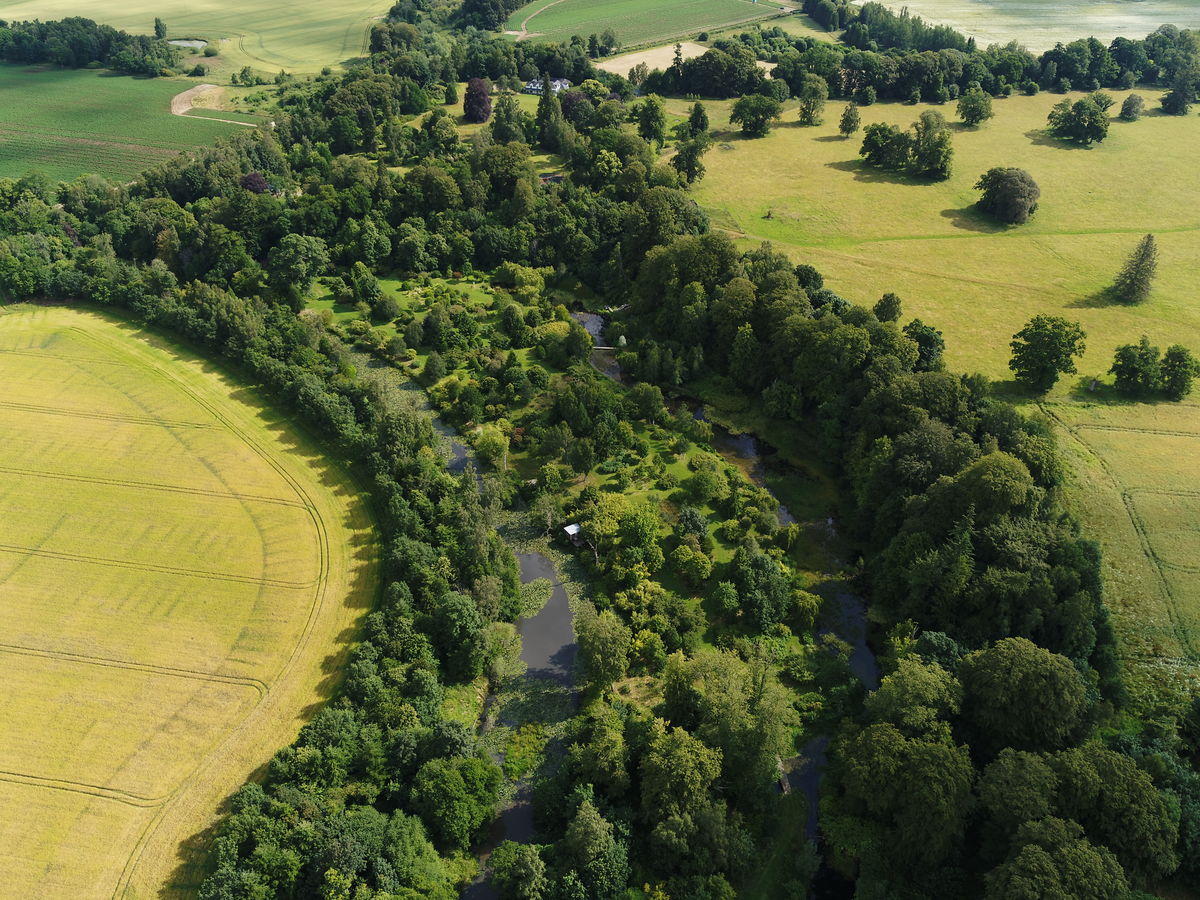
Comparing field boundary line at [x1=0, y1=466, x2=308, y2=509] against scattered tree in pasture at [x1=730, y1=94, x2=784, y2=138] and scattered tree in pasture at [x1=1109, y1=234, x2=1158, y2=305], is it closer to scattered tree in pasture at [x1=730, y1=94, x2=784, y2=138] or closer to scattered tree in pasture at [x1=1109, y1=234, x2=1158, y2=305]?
scattered tree in pasture at [x1=1109, y1=234, x2=1158, y2=305]

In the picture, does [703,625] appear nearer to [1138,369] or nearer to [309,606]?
[309,606]

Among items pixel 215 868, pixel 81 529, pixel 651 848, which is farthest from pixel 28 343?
pixel 651 848

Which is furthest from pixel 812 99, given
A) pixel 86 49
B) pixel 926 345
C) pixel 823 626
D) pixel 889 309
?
pixel 86 49

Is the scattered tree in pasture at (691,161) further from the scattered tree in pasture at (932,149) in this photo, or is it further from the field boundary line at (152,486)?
the field boundary line at (152,486)

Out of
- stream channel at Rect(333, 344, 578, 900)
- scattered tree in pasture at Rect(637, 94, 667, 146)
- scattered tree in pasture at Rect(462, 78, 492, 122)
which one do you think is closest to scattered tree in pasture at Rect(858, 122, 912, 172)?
scattered tree in pasture at Rect(637, 94, 667, 146)

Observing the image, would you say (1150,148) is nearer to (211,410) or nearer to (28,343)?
(211,410)

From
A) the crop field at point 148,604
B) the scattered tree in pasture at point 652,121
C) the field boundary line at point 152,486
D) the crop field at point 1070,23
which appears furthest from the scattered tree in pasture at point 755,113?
the field boundary line at point 152,486
